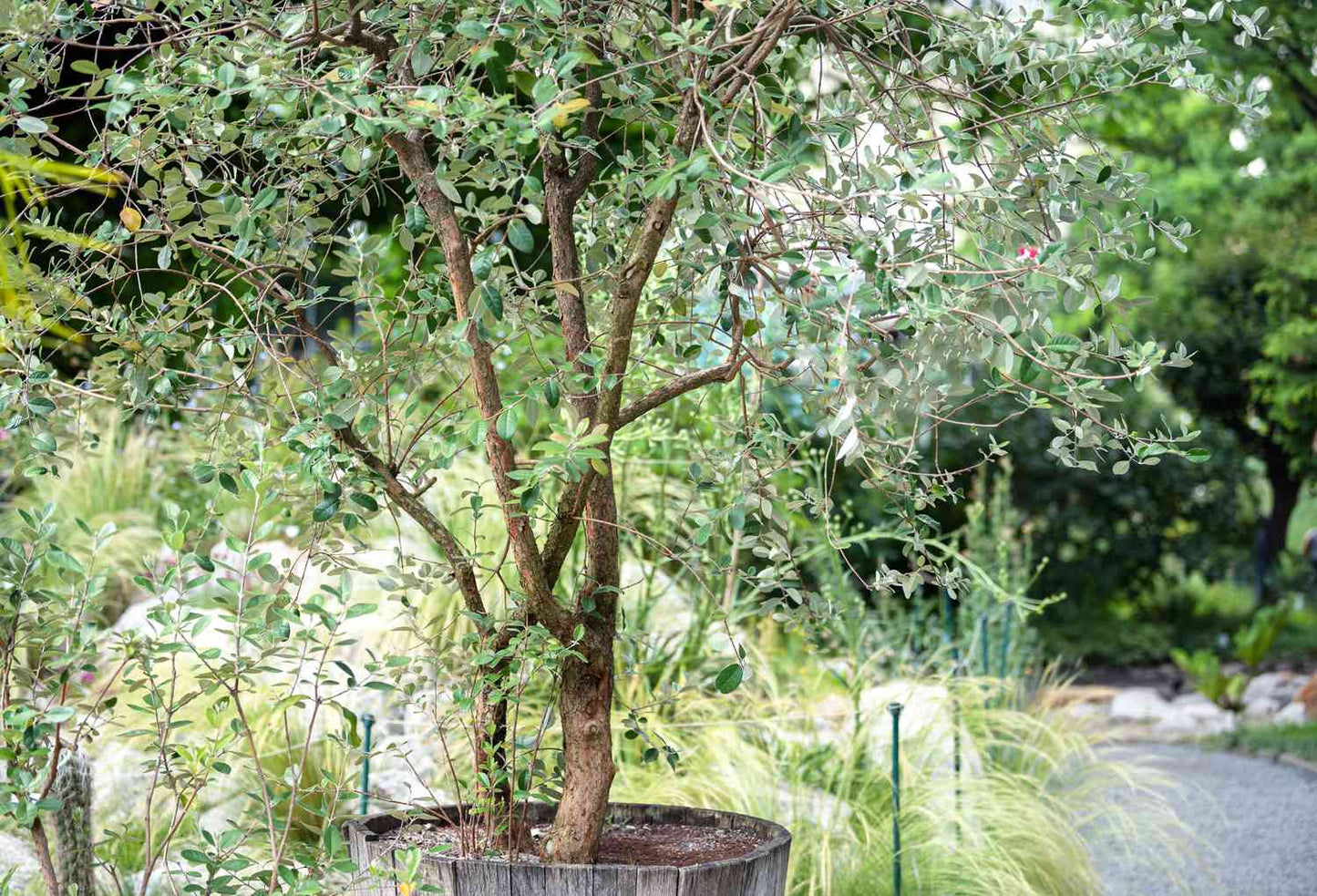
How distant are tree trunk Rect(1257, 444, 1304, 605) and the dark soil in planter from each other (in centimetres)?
1128

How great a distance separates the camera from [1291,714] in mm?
7902

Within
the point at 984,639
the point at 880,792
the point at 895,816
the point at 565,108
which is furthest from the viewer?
the point at 984,639

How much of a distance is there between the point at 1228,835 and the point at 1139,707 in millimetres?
3001

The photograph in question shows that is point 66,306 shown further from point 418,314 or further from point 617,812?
point 617,812

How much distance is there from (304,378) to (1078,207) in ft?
3.54

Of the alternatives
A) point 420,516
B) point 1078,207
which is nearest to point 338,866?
point 420,516

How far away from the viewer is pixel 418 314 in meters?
1.70

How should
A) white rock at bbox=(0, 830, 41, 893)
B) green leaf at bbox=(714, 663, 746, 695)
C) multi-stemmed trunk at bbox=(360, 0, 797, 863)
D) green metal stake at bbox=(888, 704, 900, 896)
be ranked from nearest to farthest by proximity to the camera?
green leaf at bbox=(714, 663, 746, 695) < multi-stemmed trunk at bbox=(360, 0, 797, 863) < white rock at bbox=(0, 830, 41, 893) < green metal stake at bbox=(888, 704, 900, 896)

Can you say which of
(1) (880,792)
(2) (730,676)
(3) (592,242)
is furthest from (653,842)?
(1) (880,792)

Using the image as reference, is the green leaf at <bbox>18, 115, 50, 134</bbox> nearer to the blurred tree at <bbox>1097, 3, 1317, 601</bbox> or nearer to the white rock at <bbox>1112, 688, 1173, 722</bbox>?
the blurred tree at <bbox>1097, 3, 1317, 601</bbox>

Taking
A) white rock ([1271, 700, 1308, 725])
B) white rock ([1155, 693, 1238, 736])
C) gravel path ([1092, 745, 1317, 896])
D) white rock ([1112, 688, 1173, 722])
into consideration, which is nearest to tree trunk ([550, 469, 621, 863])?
gravel path ([1092, 745, 1317, 896])

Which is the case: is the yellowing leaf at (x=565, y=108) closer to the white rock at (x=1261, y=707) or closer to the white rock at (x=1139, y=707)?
the white rock at (x=1139, y=707)

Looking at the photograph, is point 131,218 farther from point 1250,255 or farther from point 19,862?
point 1250,255

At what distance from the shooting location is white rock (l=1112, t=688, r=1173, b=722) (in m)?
7.80
